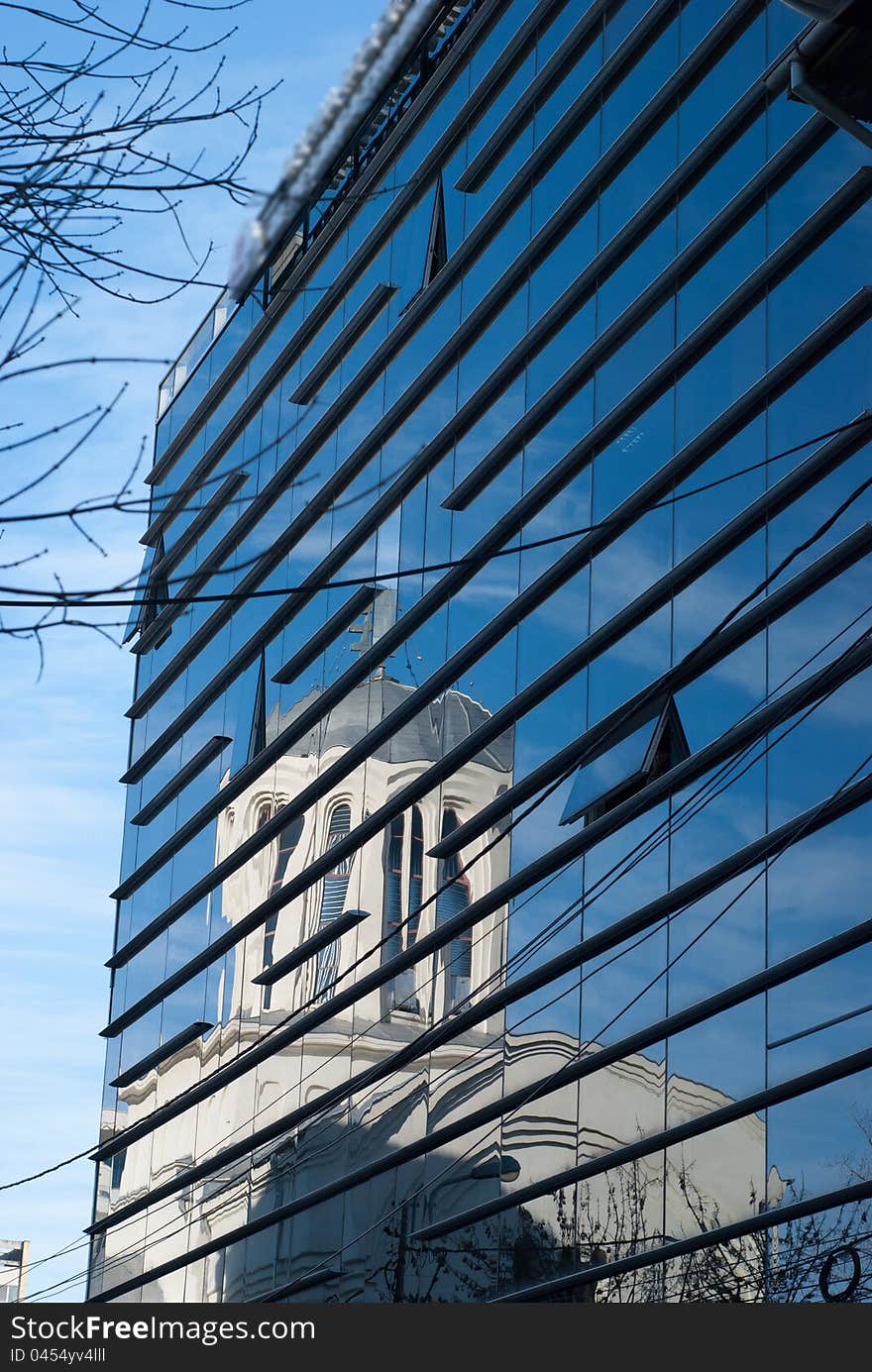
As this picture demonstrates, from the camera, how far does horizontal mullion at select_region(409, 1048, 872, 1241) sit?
15.0 m

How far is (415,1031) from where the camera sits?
2222 cm

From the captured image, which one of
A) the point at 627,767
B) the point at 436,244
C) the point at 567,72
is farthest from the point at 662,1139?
the point at 436,244

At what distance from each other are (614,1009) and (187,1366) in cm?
775

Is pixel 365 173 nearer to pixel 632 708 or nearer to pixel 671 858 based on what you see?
pixel 632 708

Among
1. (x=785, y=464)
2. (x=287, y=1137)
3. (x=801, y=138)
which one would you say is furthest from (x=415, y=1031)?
(x=801, y=138)

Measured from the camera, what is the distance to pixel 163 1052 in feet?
99.8

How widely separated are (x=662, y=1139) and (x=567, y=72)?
40.3ft

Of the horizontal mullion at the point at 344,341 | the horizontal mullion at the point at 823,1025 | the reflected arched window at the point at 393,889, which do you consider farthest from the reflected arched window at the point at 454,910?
the horizontal mullion at the point at 344,341

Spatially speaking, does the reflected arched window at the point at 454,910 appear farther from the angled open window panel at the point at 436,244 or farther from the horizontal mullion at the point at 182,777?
the horizontal mullion at the point at 182,777

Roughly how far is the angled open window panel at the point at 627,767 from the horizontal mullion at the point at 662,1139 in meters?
3.29

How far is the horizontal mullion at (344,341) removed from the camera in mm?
26328

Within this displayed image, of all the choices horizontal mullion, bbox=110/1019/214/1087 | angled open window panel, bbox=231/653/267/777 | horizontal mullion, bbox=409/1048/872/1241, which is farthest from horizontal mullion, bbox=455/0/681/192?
horizontal mullion, bbox=110/1019/214/1087

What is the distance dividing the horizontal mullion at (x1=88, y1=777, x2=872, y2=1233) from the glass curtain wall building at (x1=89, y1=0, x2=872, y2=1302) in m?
0.05

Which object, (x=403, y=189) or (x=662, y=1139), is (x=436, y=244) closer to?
(x=403, y=189)
